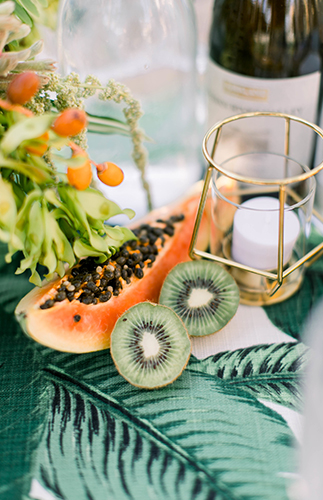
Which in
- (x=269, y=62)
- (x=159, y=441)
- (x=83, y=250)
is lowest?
(x=159, y=441)

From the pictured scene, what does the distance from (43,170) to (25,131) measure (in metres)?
0.05

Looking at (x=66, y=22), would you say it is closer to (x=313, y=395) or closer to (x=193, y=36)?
(x=193, y=36)

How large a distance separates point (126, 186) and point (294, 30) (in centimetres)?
27

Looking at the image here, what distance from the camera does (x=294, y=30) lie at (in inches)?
19.0

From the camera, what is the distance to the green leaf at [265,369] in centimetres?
38

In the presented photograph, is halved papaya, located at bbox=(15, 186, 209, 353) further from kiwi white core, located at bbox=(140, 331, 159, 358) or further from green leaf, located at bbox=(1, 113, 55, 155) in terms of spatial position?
green leaf, located at bbox=(1, 113, 55, 155)

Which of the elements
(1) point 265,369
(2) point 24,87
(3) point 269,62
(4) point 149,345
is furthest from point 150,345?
(3) point 269,62

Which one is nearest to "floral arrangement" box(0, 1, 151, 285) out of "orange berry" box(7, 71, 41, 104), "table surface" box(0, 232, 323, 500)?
"orange berry" box(7, 71, 41, 104)

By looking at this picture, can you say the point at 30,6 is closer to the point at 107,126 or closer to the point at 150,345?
the point at 107,126

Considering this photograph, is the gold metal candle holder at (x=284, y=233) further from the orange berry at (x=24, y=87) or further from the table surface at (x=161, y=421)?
the orange berry at (x=24, y=87)

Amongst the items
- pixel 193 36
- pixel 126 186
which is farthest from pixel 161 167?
pixel 193 36

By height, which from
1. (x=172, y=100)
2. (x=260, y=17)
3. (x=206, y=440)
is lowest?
(x=206, y=440)

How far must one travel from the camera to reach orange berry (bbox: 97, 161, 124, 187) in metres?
0.35

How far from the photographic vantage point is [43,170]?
1.05 ft
